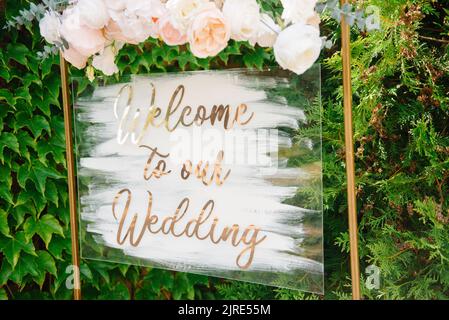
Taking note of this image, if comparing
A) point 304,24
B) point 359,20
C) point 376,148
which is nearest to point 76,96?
point 304,24

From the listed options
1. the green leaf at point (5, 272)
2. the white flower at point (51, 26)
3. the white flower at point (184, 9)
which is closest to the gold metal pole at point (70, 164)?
the white flower at point (51, 26)

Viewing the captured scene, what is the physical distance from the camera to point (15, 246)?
2.09 meters

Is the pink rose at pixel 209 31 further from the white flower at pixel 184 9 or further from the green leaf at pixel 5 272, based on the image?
the green leaf at pixel 5 272

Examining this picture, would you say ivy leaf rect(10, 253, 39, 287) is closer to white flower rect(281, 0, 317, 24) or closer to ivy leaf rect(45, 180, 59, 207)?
ivy leaf rect(45, 180, 59, 207)

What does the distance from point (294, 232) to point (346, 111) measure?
356 millimetres

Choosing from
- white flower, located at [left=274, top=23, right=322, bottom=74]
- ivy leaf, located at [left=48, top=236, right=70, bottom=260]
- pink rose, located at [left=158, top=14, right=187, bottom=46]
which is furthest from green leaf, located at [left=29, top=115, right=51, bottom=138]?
white flower, located at [left=274, top=23, right=322, bottom=74]

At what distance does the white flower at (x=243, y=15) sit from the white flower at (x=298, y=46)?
0.31 feet

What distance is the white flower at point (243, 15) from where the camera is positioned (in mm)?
1371

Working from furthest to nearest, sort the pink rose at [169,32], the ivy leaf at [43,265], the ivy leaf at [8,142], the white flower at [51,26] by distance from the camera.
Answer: the ivy leaf at [43,265] < the ivy leaf at [8,142] < the white flower at [51,26] < the pink rose at [169,32]

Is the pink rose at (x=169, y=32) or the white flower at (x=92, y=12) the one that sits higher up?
the white flower at (x=92, y=12)

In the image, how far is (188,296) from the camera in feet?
7.93

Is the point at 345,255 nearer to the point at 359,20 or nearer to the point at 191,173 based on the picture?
the point at 191,173

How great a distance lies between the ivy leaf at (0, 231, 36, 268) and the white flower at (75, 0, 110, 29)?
1.01m

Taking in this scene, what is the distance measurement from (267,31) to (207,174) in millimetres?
446
